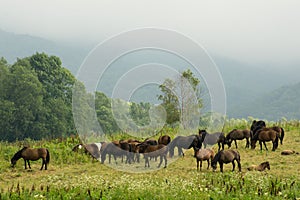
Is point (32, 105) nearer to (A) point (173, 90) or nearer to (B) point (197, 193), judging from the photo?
(A) point (173, 90)

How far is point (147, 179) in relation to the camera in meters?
15.7

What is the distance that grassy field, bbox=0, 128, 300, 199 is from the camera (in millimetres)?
11203

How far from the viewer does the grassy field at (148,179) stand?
36.8ft

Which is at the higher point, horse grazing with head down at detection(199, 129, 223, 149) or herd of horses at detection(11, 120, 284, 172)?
horse grazing with head down at detection(199, 129, 223, 149)

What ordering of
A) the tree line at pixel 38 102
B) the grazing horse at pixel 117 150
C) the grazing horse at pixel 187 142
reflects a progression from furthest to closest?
the tree line at pixel 38 102 < the grazing horse at pixel 187 142 < the grazing horse at pixel 117 150

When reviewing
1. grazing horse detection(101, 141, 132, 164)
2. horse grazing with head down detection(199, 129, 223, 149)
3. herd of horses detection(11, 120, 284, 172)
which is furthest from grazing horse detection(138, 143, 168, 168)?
horse grazing with head down detection(199, 129, 223, 149)

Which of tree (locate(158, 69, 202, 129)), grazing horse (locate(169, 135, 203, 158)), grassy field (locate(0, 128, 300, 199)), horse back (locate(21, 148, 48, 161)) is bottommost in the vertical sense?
grassy field (locate(0, 128, 300, 199))

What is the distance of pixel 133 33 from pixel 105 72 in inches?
91.6

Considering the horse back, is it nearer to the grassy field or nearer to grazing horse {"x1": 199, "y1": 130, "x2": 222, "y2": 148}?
the grassy field

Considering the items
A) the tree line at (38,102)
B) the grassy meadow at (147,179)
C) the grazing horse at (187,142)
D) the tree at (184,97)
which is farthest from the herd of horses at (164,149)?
the tree line at (38,102)

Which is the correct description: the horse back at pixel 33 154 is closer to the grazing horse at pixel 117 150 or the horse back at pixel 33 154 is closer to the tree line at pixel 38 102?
the grazing horse at pixel 117 150

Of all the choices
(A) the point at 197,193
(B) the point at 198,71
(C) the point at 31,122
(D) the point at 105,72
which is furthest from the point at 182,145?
(C) the point at 31,122

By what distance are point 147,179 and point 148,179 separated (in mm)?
41

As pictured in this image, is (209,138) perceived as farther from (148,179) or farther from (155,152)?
(148,179)
